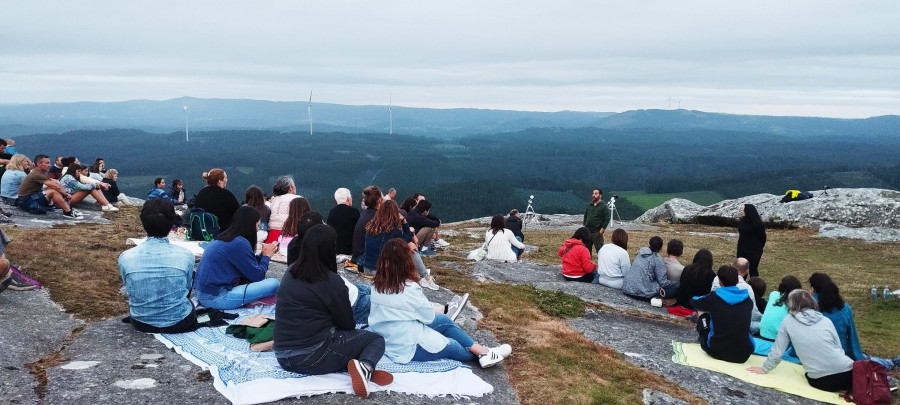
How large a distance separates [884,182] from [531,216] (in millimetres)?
148022

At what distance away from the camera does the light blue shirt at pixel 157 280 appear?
8297 millimetres

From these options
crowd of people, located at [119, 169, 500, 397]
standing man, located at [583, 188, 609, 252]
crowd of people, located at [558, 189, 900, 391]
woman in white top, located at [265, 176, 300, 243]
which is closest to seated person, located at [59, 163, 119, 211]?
woman in white top, located at [265, 176, 300, 243]

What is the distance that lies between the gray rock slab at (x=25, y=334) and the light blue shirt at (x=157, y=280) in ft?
3.97

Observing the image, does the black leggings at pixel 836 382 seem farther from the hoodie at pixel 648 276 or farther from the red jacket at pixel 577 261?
the red jacket at pixel 577 261

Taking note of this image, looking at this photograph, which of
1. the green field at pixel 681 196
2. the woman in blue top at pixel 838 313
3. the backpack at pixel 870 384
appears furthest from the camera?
the green field at pixel 681 196

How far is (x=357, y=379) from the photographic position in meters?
7.00

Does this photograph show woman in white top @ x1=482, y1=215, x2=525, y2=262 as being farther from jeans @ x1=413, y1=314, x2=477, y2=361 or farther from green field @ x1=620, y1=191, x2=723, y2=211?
green field @ x1=620, y1=191, x2=723, y2=211

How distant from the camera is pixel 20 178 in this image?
2014cm

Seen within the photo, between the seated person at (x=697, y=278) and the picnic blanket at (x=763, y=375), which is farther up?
the seated person at (x=697, y=278)

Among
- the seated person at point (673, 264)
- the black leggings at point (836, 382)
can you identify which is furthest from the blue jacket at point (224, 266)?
the seated person at point (673, 264)

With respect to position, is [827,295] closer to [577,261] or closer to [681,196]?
[577,261]

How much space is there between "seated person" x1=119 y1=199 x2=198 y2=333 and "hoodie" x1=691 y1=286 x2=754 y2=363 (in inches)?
335

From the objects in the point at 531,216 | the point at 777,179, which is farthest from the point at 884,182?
the point at 531,216

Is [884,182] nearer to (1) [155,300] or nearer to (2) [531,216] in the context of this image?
(2) [531,216]
